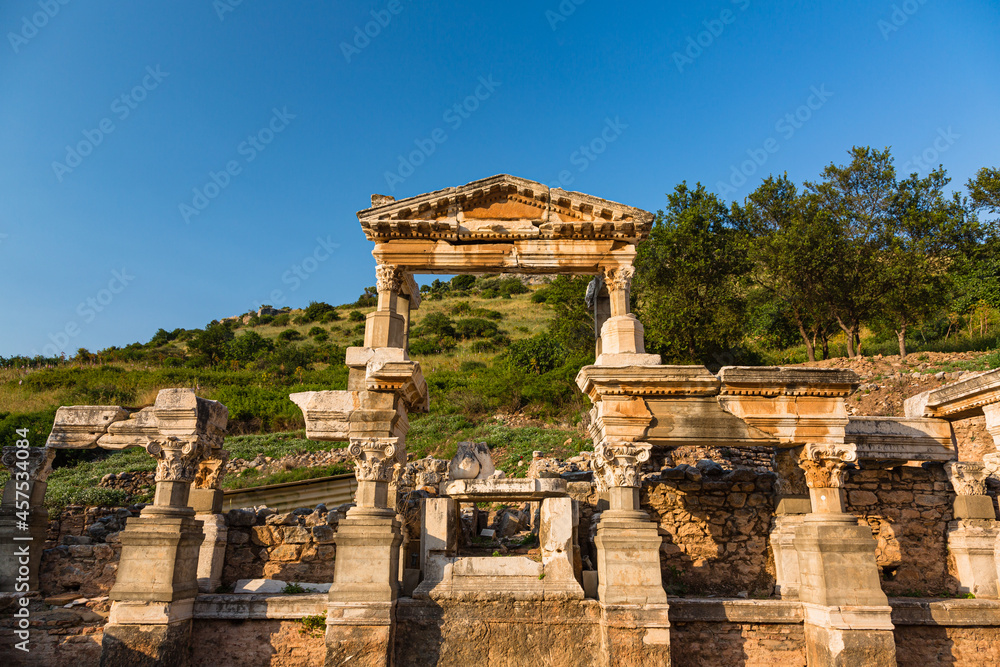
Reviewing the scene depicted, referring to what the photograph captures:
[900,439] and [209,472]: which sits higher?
[900,439]

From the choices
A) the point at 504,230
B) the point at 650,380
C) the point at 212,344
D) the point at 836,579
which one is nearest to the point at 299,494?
the point at 504,230

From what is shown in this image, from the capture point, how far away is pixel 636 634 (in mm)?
8188

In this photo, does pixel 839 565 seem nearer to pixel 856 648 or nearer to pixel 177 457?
pixel 856 648

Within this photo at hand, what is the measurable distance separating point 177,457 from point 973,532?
45.0ft

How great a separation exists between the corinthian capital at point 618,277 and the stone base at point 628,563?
4208 mm

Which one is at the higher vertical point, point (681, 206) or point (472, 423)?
point (681, 206)

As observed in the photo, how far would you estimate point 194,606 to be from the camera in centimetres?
898

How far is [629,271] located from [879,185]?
28739mm

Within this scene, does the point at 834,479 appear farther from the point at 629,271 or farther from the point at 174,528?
the point at 174,528

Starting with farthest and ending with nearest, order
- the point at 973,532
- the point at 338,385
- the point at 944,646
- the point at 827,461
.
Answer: the point at 338,385 → the point at 973,532 → the point at 827,461 → the point at 944,646

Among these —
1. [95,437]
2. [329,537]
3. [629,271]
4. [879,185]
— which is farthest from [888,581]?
[879,185]

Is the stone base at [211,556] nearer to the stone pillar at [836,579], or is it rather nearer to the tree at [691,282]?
the stone pillar at [836,579]

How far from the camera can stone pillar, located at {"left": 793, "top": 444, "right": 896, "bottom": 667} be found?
27.0 feet

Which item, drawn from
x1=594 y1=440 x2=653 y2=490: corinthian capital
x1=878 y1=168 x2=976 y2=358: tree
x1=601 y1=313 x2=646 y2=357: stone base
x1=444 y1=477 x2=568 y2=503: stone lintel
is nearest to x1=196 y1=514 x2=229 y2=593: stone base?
x1=444 y1=477 x2=568 y2=503: stone lintel
